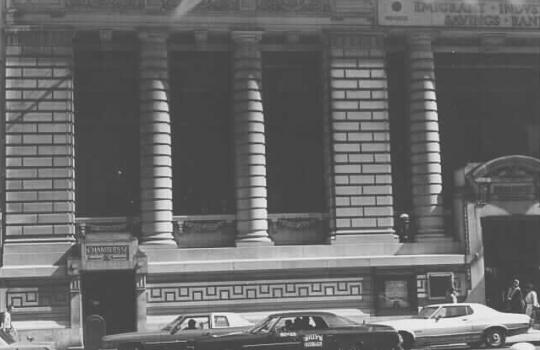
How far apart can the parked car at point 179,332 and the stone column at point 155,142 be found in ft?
29.5

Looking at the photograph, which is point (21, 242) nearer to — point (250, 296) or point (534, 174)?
point (250, 296)

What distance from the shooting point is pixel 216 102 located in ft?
137

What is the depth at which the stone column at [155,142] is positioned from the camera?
39.5 m

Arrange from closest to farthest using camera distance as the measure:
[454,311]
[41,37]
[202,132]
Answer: [454,311] < [41,37] < [202,132]

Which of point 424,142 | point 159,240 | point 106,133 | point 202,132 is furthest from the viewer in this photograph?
point 424,142

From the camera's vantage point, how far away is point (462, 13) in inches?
1677

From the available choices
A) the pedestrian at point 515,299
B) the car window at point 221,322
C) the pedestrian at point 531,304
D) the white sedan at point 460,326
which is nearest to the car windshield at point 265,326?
the car window at point 221,322

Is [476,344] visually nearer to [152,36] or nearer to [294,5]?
[294,5]

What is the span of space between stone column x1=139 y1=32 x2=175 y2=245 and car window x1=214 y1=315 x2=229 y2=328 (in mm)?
8867

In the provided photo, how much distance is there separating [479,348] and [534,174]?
10.8m

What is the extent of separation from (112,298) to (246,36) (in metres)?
11.9

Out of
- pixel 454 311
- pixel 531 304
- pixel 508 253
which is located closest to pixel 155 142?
pixel 454 311

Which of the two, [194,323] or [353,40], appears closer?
[194,323]

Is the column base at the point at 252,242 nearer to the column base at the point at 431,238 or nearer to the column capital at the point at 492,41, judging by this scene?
the column base at the point at 431,238
